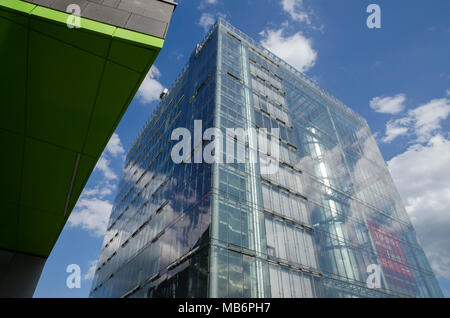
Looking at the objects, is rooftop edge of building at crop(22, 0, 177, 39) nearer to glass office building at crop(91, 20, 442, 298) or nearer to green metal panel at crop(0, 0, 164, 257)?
green metal panel at crop(0, 0, 164, 257)

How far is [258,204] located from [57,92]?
1668 cm

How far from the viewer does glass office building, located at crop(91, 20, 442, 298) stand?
57.5ft

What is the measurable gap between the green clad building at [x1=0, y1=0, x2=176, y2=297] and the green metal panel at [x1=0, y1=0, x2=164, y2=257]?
15 mm

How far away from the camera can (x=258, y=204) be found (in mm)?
19953

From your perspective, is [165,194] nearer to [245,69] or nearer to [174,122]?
[174,122]

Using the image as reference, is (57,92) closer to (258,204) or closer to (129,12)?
(129,12)

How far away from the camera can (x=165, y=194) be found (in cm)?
2700

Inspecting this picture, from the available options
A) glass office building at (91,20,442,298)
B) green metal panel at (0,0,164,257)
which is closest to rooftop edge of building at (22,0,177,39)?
green metal panel at (0,0,164,257)

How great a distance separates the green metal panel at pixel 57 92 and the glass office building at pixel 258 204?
1091 cm

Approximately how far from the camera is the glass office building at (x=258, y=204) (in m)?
17.5

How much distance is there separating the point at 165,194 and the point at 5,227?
19.5 meters

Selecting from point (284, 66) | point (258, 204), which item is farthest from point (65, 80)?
point (284, 66)

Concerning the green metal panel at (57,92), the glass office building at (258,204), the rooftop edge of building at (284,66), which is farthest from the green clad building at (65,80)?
the rooftop edge of building at (284,66)
